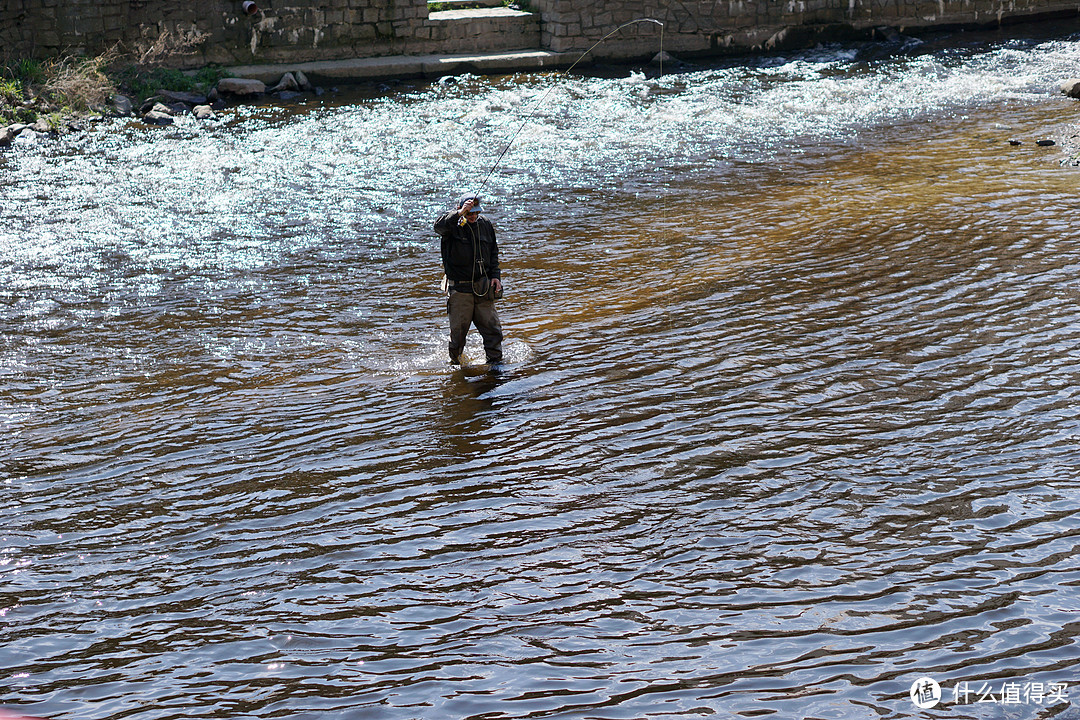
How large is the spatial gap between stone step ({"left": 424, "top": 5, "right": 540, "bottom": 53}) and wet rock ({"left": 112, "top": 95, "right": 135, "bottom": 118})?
6.55 metres

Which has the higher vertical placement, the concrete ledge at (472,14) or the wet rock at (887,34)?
the concrete ledge at (472,14)

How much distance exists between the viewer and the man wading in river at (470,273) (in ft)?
25.1

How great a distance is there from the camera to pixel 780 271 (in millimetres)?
9484

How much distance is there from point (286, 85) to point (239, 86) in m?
0.96

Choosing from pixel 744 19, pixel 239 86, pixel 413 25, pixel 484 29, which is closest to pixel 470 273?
pixel 239 86

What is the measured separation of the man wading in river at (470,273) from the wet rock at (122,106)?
36.8 feet

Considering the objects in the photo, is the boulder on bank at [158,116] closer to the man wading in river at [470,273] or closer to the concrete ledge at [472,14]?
the concrete ledge at [472,14]

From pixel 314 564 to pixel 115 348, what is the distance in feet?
12.7

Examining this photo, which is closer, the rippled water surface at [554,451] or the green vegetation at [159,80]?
the rippled water surface at [554,451]

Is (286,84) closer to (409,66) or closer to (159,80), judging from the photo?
(159,80)

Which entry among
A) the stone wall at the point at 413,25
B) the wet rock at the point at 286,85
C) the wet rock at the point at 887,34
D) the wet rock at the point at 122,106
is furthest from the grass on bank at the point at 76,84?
the wet rock at the point at 887,34

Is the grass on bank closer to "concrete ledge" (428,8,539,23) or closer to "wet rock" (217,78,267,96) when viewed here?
"wet rock" (217,78,267,96)

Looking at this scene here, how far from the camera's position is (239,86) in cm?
1825

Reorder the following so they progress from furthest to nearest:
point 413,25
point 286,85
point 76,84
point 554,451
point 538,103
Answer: point 413,25 → point 286,85 → point 538,103 → point 76,84 → point 554,451
